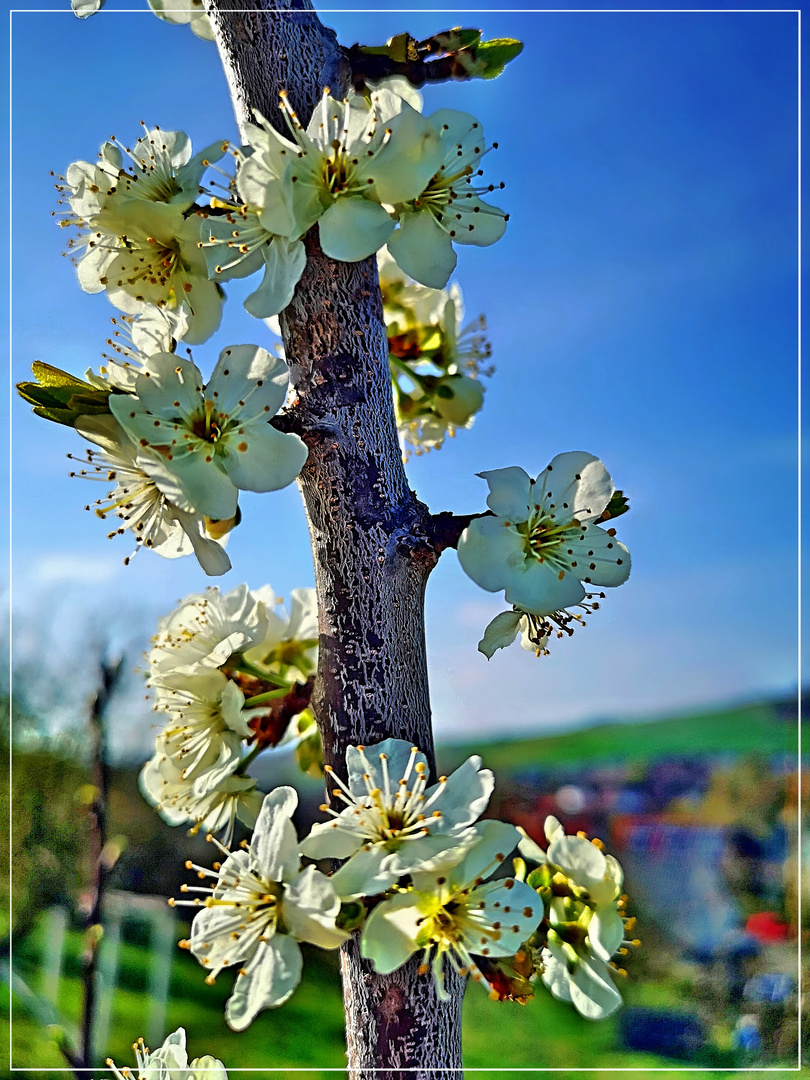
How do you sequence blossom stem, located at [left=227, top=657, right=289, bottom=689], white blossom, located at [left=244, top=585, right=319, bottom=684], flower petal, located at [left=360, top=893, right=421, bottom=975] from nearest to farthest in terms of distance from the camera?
flower petal, located at [left=360, top=893, right=421, bottom=975]
blossom stem, located at [left=227, top=657, right=289, bottom=689]
white blossom, located at [left=244, top=585, right=319, bottom=684]

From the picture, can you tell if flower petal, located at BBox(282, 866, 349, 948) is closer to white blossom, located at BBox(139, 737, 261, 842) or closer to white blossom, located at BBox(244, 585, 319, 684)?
white blossom, located at BBox(139, 737, 261, 842)

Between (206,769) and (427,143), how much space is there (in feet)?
1.57

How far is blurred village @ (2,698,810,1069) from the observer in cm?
193

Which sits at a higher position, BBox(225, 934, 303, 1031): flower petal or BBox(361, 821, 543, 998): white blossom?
BBox(361, 821, 543, 998): white blossom

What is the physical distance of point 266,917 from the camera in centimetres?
53

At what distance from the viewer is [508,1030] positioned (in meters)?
2.04

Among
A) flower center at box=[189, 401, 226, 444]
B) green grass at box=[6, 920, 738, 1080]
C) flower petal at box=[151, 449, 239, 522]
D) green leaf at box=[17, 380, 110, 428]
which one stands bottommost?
green grass at box=[6, 920, 738, 1080]

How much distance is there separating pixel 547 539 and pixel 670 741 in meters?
1.69

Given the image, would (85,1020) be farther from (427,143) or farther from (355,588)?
(427,143)

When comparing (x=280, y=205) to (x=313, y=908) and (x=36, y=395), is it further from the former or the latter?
(x=313, y=908)

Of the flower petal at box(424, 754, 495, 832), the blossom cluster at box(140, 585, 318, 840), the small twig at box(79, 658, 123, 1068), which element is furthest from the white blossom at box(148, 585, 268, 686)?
the small twig at box(79, 658, 123, 1068)

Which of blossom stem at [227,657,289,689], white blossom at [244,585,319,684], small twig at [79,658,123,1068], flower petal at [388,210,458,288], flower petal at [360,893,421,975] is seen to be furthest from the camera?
small twig at [79,658,123,1068]

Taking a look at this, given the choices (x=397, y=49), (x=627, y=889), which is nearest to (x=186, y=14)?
(x=397, y=49)

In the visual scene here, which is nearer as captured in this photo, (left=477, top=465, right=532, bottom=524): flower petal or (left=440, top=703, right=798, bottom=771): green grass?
(left=477, top=465, right=532, bottom=524): flower petal
